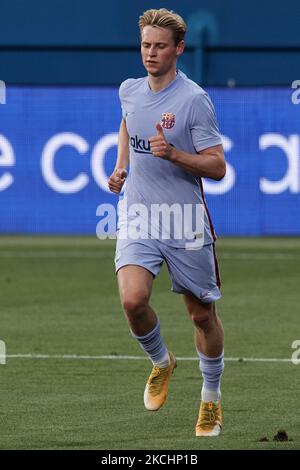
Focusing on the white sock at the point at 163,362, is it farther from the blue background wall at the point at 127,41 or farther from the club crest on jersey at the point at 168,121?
the blue background wall at the point at 127,41

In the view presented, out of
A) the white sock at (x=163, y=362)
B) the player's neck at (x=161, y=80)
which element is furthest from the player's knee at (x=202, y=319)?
the player's neck at (x=161, y=80)

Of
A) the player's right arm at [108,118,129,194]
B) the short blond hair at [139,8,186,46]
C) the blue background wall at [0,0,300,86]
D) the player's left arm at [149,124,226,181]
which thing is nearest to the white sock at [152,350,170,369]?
the player's right arm at [108,118,129,194]

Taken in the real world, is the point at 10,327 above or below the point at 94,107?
below

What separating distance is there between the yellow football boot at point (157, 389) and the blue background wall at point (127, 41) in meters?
20.6

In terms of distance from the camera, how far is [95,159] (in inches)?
943

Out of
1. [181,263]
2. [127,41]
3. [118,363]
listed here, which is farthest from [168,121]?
[127,41]

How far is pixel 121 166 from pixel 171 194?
43 cm

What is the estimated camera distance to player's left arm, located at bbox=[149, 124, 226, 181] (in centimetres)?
782

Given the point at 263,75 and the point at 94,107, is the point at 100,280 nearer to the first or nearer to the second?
the point at 94,107

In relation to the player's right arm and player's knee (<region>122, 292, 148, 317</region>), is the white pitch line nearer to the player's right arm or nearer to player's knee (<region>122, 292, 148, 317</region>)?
the player's right arm

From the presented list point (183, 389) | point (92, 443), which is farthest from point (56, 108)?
point (92, 443)

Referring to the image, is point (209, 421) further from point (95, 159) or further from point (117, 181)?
point (95, 159)

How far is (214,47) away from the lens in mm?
29203
